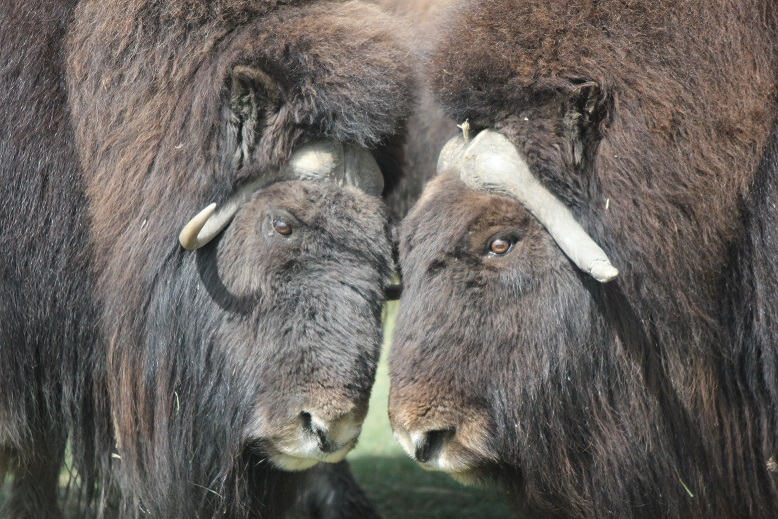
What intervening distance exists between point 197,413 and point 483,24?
1.51 m

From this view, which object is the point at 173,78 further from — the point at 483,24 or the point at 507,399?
the point at 507,399

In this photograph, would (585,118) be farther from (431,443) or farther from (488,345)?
(431,443)

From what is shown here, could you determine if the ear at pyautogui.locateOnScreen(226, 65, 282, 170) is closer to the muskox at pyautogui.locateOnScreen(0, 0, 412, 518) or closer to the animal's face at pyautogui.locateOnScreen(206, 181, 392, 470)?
the muskox at pyautogui.locateOnScreen(0, 0, 412, 518)

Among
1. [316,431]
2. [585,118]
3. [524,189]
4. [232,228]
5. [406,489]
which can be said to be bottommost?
[406,489]

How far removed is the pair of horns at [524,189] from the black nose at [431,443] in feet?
2.04

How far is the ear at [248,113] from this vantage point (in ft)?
10.1

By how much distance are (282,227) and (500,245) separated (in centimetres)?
67

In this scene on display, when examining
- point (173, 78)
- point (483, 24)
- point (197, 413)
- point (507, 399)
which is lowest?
point (197, 413)

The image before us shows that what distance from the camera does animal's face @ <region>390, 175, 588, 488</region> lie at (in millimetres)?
2850

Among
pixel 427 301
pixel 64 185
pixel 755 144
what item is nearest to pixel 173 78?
pixel 64 185

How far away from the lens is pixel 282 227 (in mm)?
3039

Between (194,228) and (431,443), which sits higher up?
(194,228)

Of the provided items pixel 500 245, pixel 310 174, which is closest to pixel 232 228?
pixel 310 174

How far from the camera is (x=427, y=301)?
293cm
